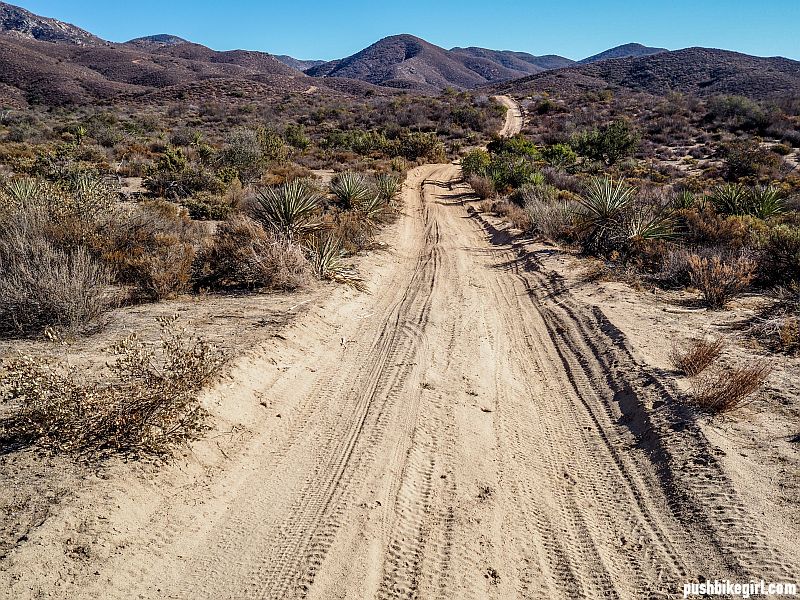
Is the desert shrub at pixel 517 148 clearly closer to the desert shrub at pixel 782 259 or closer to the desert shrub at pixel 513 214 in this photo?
the desert shrub at pixel 513 214

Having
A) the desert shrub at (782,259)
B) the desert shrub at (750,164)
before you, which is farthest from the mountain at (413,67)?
the desert shrub at (782,259)

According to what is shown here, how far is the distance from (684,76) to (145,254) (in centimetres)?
7179

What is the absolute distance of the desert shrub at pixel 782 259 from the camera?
750 centimetres

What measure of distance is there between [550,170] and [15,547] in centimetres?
2031

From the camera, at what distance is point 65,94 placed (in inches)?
1886

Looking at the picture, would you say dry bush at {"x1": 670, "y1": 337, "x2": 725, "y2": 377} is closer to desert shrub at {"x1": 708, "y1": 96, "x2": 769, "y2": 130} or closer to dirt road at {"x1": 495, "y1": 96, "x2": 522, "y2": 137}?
dirt road at {"x1": 495, "y1": 96, "x2": 522, "y2": 137}

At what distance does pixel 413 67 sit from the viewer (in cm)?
11356

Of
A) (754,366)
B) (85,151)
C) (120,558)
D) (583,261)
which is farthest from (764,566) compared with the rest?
(85,151)

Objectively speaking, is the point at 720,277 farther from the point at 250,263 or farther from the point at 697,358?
the point at 250,263

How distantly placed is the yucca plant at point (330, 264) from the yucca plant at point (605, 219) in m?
5.23

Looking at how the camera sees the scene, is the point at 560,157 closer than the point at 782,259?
No

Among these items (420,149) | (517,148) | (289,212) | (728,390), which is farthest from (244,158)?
(728,390)

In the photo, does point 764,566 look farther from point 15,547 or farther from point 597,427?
point 15,547

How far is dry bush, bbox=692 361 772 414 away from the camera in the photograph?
4445mm
